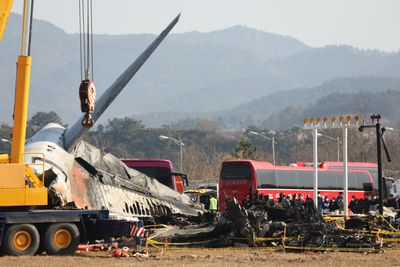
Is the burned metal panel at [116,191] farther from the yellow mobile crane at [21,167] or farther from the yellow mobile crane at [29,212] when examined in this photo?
the yellow mobile crane at [21,167]

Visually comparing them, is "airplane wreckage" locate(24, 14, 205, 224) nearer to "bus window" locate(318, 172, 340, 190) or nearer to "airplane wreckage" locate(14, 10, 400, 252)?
"airplane wreckage" locate(14, 10, 400, 252)

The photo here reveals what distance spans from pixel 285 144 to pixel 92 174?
14852cm

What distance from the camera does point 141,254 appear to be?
87.9ft

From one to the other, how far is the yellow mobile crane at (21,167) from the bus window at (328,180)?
36.2m

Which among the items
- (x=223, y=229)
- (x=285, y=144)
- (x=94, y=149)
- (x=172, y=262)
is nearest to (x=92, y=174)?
(x=94, y=149)

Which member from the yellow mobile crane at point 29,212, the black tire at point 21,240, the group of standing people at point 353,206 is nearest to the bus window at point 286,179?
the group of standing people at point 353,206

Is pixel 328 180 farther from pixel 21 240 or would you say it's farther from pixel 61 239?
pixel 21 240

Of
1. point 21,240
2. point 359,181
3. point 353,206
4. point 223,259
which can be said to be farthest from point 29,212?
point 359,181

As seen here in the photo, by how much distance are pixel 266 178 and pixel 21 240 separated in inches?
1305

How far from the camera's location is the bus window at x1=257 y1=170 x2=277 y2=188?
57.5m

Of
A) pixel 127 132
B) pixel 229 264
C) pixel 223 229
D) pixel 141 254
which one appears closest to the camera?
pixel 229 264

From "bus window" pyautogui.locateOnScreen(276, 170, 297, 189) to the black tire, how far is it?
3389 centimetres

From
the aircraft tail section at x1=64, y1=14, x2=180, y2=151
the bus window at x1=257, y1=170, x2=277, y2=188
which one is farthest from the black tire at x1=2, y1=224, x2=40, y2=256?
the bus window at x1=257, y1=170, x2=277, y2=188

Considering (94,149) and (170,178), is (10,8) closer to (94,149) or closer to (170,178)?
(94,149)
